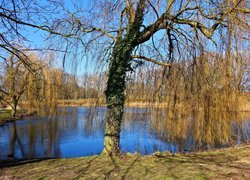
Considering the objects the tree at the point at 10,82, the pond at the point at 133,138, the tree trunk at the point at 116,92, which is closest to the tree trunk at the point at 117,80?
the tree trunk at the point at 116,92

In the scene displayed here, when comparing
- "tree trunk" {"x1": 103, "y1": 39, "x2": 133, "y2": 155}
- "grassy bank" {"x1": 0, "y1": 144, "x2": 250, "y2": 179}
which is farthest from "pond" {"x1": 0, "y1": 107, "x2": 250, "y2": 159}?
"grassy bank" {"x1": 0, "y1": 144, "x2": 250, "y2": 179}

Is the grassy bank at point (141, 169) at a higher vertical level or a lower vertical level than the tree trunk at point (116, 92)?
lower

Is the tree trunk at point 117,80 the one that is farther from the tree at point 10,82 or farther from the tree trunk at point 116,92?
the tree at point 10,82

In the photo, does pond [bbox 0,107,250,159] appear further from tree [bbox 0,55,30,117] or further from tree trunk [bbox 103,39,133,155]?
tree [bbox 0,55,30,117]

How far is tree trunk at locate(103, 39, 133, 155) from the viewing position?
5.78 metres

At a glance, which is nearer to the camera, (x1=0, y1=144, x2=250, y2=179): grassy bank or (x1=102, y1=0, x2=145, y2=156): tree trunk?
(x1=0, y1=144, x2=250, y2=179): grassy bank

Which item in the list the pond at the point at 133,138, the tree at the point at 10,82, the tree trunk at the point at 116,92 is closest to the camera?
the tree at the point at 10,82

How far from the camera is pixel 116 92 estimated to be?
587 centimetres

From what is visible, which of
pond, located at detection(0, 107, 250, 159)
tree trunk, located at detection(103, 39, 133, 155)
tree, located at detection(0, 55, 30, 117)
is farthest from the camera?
pond, located at detection(0, 107, 250, 159)

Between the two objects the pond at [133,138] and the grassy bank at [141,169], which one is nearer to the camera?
the grassy bank at [141,169]

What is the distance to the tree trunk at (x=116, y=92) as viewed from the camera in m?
5.78

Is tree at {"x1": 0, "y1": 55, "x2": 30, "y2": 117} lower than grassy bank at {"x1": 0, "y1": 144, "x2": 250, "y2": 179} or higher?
higher

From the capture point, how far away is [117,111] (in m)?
5.84

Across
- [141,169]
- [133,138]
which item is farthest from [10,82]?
[141,169]
